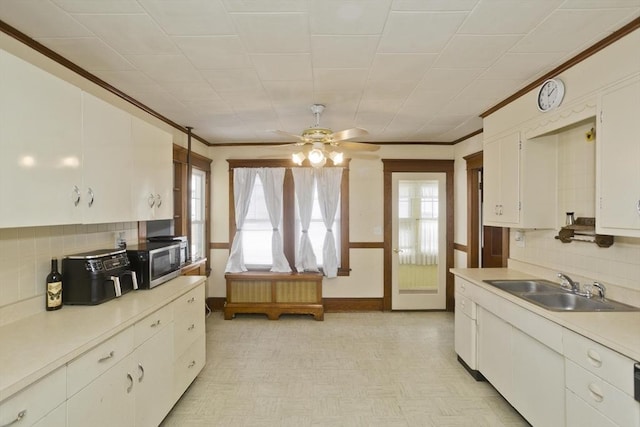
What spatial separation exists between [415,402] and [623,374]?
1.57 m

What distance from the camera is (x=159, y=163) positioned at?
2.85 m

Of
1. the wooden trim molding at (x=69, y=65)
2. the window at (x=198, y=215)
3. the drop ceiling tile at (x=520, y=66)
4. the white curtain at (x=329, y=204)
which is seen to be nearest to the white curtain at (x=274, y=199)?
the white curtain at (x=329, y=204)

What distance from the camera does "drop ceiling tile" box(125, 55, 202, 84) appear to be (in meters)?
2.29

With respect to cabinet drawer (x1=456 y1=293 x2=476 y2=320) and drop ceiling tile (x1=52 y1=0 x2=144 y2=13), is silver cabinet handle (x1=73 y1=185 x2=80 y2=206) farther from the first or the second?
cabinet drawer (x1=456 y1=293 x2=476 y2=320)

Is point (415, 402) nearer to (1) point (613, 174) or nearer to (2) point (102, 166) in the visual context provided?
(1) point (613, 174)

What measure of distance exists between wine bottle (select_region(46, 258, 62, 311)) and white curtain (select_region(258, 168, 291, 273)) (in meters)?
2.96

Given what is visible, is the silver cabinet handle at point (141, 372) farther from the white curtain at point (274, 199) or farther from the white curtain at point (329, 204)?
the white curtain at point (329, 204)

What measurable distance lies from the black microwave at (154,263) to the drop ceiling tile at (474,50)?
2673mm

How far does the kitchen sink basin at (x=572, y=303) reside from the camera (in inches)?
83.6

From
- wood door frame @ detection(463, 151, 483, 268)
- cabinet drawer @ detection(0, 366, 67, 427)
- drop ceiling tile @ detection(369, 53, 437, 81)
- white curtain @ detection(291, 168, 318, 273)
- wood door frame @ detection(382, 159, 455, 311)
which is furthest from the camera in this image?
wood door frame @ detection(382, 159, 455, 311)

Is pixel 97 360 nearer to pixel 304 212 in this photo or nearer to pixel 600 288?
pixel 600 288

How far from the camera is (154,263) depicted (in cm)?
263

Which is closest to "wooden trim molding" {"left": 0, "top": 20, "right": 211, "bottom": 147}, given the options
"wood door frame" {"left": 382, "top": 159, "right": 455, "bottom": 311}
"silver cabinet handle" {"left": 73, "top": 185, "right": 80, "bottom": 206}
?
"silver cabinet handle" {"left": 73, "top": 185, "right": 80, "bottom": 206}

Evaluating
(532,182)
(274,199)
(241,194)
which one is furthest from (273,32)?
(241,194)
